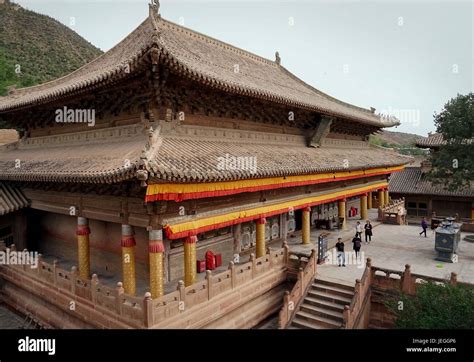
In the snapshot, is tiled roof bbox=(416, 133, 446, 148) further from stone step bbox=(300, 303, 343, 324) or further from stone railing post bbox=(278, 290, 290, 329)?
stone railing post bbox=(278, 290, 290, 329)

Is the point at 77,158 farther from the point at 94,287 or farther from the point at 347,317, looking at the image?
the point at 347,317

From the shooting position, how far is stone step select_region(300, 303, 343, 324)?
10797mm

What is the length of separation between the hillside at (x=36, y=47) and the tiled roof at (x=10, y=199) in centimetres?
3673

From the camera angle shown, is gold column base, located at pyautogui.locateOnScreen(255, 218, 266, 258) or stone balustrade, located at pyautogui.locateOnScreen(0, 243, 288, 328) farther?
gold column base, located at pyautogui.locateOnScreen(255, 218, 266, 258)

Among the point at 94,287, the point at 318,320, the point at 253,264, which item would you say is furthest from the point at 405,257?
the point at 94,287

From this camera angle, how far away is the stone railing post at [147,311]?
7.85 metres

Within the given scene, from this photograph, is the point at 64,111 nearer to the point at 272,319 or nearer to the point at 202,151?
the point at 202,151

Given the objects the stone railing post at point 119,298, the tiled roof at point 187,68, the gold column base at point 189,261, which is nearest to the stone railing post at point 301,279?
the gold column base at point 189,261

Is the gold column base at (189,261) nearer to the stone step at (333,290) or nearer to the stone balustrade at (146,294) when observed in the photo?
the stone balustrade at (146,294)

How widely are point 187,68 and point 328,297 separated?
893cm

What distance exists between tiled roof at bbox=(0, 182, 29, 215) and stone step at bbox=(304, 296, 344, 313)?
12.3 metres

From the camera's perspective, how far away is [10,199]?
14.2m

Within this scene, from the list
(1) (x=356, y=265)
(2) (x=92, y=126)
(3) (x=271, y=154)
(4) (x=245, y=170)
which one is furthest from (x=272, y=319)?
(2) (x=92, y=126)

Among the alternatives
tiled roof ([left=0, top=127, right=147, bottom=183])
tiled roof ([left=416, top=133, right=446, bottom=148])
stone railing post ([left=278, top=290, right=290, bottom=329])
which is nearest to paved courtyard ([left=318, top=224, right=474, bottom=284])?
stone railing post ([left=278, top=290, right=290, bottom=329])
